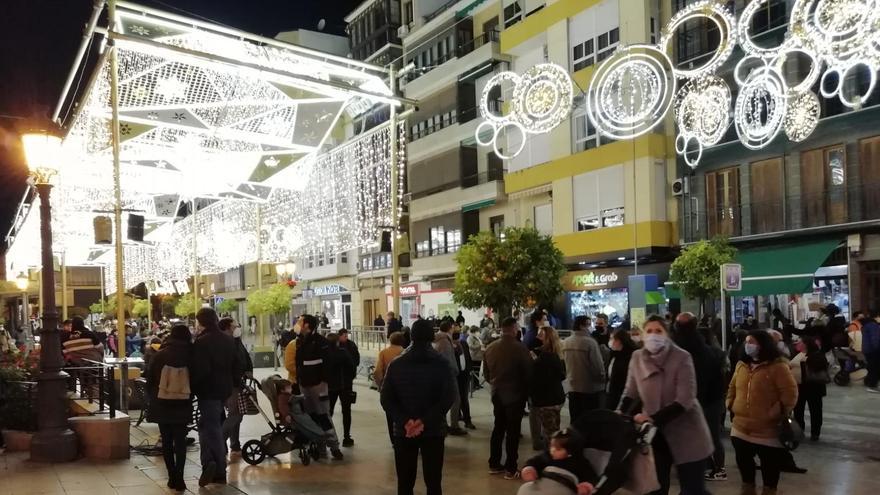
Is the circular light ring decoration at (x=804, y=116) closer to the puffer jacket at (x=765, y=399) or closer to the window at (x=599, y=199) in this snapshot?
the puffer jacket at (x=765, y=399)

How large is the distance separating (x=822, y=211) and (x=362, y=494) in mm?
19052

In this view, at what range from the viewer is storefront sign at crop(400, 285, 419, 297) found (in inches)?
1553

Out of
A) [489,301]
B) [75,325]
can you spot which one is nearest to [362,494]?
[75,325]

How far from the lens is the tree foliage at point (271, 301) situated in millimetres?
25086

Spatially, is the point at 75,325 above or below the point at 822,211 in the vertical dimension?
below

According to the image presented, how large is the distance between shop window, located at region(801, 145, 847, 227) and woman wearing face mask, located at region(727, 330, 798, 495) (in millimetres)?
17131

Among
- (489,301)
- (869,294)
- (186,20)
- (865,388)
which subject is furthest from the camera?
(489,301)

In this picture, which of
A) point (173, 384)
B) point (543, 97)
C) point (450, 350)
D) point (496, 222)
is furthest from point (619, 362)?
point (496, 222)

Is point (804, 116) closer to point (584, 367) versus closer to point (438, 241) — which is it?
point (584, 367)

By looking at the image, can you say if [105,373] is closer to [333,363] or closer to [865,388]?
[333,363]

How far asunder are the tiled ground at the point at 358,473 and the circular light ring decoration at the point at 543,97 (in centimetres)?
528

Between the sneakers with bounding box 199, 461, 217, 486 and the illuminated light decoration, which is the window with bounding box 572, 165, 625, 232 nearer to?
the illuminated light decoration

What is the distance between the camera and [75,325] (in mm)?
13906

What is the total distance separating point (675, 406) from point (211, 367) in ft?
15.4
